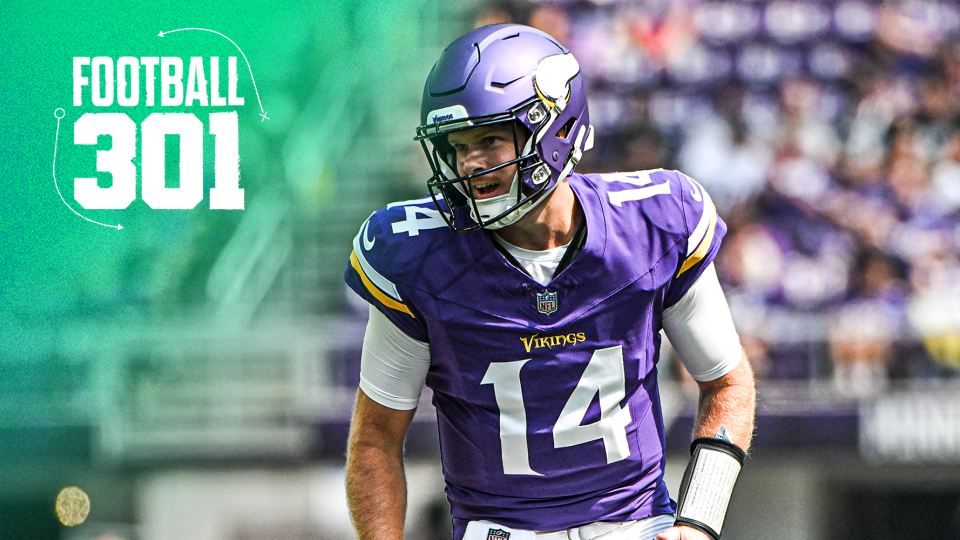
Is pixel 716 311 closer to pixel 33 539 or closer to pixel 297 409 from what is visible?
pixel 297 409

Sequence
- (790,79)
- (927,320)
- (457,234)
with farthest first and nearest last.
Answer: (790,79), (927,320), (457,234)

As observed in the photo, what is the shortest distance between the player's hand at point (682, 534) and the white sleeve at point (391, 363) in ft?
1.67

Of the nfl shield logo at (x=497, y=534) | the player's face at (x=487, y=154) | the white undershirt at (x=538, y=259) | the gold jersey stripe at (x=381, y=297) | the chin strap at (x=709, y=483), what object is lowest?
the nfl shield logo at (x=497, y=534)

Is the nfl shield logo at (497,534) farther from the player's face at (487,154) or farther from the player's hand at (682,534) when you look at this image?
the player's face at (487,154)

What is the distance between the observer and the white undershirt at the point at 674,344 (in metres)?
1.93

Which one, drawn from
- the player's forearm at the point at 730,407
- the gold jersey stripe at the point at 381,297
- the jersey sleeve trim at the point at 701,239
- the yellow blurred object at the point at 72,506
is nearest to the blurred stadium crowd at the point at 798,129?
the yellow blurred object at the point at 72,506

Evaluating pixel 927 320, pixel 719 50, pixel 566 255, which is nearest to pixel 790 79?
pixel 719 50

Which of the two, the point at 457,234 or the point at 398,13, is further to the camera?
the point at 398,13

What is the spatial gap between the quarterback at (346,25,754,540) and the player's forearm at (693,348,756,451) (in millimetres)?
20

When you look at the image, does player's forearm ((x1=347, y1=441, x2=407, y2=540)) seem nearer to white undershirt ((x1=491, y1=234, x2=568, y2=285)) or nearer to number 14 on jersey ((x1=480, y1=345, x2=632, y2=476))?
number 14 on jersey ((x1=480, y1=345, x2=632, y2=476))

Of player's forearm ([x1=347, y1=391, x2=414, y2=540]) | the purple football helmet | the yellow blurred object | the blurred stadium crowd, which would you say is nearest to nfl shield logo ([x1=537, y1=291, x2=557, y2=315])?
the purple football helmet

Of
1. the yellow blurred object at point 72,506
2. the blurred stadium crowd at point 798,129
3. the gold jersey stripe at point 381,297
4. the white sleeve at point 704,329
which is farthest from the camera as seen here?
the yellow blurred object at point 72,506

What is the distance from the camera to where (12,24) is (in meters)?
6.26

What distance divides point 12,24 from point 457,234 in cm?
527
